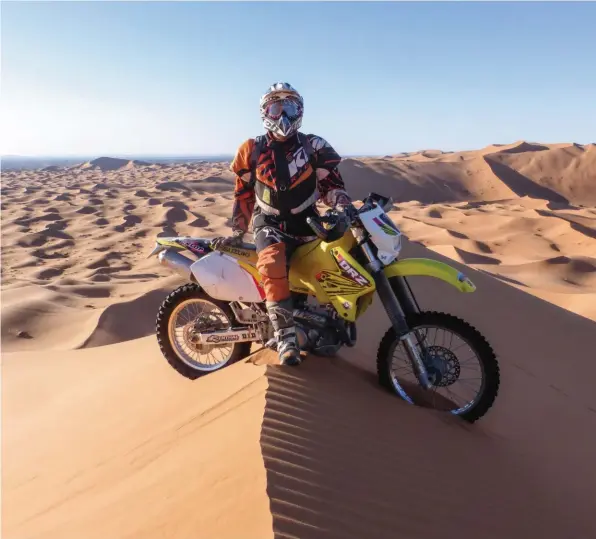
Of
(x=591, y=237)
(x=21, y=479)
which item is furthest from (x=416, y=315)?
(x=591, y=237)

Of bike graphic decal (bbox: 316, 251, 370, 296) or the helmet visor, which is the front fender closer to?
bike graphic decal (bbox: 316, 251, 370, 296)

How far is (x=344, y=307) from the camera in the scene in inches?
130

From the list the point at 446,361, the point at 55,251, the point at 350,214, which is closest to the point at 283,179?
the point at 350,214

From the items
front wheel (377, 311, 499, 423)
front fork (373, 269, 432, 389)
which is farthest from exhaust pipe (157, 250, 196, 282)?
front wheel (377, 311, 499, 423)

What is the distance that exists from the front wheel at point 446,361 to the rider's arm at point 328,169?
1.14 meters

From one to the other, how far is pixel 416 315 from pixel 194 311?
75.1 inches

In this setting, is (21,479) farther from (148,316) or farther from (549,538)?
(148,316)

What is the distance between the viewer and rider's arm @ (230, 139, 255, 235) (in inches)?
151

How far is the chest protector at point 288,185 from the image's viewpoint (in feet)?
12.0

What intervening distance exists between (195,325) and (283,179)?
1.39 metres

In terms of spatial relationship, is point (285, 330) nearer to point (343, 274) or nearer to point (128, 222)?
point (343, 274)

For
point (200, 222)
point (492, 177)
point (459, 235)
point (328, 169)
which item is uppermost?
point (328, 169)

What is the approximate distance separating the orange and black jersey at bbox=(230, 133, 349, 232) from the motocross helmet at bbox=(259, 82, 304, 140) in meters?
0.12

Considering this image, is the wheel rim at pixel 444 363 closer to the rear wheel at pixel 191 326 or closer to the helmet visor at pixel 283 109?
the rear wheel at pixel 191 326
